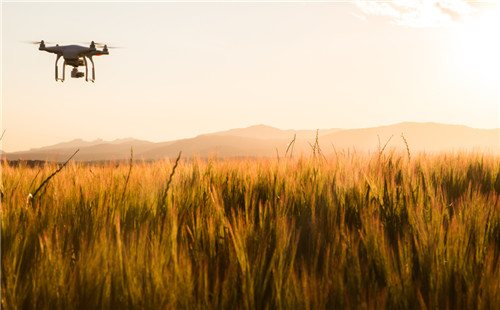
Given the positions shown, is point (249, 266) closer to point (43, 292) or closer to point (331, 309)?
point (331, 309)

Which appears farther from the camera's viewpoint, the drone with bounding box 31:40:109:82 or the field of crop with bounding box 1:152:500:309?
the drone with bounding box 31:40:109:82

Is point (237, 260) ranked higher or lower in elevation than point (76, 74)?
lower

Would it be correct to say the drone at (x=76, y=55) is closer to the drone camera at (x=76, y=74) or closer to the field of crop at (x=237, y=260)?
the drone camera at (x=76, y=74)

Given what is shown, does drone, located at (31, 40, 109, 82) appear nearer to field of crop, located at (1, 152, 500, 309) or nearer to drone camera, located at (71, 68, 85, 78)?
drone camera, located at (71, 68, 85, 78)

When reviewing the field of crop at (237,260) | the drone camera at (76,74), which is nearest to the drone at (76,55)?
the drone camera at (76,74)

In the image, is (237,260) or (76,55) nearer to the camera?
(237,260)

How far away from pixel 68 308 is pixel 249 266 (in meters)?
0.47

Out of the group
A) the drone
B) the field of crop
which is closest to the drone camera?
the drone

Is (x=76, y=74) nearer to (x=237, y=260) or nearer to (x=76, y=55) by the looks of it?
(x=76, y=55)

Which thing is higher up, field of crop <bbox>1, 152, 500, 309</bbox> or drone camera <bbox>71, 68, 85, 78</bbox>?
drone camera <bbox>71, 68, 85, 78</bbox>

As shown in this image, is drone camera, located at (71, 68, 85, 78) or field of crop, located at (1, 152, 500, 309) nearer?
field of crop, located at (1, 152, 500, 309)

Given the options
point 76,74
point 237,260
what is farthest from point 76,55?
point 237,260

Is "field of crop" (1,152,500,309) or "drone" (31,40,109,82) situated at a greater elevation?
"drone" (31,40,109,82)

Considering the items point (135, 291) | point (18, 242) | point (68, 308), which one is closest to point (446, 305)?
point (135, 291)
